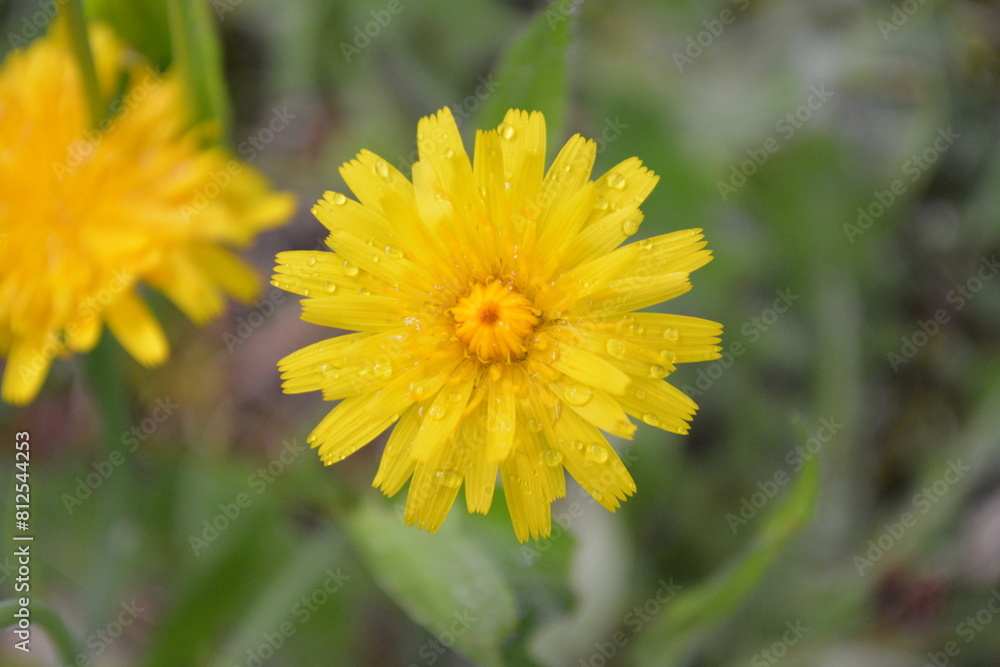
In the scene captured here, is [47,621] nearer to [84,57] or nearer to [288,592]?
[288,592]

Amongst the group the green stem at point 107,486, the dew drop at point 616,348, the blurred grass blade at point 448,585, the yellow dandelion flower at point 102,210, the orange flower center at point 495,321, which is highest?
the yellow dandelion flower at point 102,210

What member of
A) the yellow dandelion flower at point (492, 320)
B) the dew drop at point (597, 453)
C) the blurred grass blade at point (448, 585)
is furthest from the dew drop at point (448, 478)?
the blurred grass blade at point (448, 585)

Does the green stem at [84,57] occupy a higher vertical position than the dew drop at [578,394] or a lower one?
higher

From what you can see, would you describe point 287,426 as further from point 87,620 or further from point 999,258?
point 999,258

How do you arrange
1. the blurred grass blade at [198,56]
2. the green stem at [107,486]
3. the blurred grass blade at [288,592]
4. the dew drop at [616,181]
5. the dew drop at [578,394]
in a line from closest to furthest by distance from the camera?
the dew drop at [578,394], the dew drop at [616,181], the blurred grass blade at [198,56], the green stem at [107,486], the blurred grass blade at [288,592]

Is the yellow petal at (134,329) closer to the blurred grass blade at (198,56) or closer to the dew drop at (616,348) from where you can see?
the blurred grass blade at (198,56)

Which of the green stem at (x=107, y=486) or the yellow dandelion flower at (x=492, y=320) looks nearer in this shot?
the yellow dandelion flower at (x=492, y=320)
